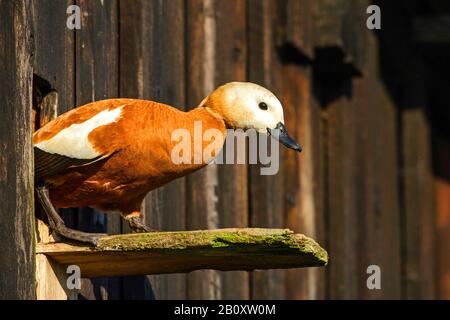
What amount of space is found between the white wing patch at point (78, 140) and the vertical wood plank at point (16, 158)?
207 millimetres

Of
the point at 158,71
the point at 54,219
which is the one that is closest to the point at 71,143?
the point at 54,219

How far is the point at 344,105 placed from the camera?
648 centimetres

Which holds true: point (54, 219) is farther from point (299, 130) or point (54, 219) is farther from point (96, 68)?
point (299, 130)

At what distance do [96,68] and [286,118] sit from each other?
1809 millimetres

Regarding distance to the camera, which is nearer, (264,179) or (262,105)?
(262,105)

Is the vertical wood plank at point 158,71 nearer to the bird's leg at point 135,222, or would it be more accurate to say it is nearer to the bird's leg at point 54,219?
the bird's leg at point 135,222

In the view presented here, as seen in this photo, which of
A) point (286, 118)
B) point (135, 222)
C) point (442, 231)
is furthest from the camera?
point (442, 231)

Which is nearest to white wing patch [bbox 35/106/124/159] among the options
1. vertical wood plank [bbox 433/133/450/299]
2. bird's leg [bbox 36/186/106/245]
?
bird's leg [bbox 36/186/106/245]

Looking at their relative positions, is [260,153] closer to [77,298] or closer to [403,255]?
[77,298]

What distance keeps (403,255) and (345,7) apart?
2612 mm

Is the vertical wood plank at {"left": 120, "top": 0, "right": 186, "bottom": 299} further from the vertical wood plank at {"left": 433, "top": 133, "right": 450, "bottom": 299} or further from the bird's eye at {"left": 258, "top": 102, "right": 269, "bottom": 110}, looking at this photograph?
the vertical wood plank at {"left": 433, "top": 133, "right": 450, "bottom": 299}

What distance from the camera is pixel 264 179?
5.17 metres

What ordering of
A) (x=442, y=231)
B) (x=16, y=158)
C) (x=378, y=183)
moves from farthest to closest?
(x=442, y=231) < (x=378, y=183) < (x=16, y=158)
